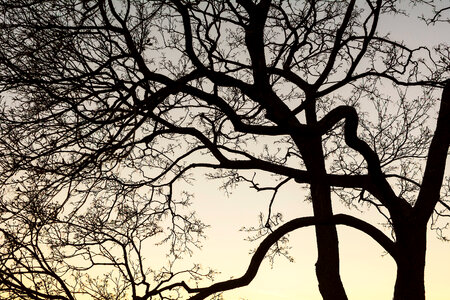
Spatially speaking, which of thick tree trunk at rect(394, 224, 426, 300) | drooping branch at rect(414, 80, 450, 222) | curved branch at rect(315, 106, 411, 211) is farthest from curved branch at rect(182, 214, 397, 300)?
drooping branch at rect(414, 80, 450, 222)

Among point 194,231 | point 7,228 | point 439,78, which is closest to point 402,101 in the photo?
point 439,78

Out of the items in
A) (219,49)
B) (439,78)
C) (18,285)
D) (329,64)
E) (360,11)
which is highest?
(360,11)

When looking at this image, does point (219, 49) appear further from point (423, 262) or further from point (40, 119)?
point (423, 262)

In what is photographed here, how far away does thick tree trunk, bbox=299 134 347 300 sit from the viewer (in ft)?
29.2

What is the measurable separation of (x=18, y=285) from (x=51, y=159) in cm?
169

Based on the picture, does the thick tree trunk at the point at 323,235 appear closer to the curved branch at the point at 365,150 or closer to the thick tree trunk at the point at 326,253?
the thick tree trunk at the point at 326,253

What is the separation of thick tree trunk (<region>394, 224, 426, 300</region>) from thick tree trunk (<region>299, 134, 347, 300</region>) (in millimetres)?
1051

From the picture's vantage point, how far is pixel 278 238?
7.91 m

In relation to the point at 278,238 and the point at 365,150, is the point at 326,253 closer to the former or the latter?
the point at 278,238

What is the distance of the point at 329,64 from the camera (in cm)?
815

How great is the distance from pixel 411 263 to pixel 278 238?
207 cm

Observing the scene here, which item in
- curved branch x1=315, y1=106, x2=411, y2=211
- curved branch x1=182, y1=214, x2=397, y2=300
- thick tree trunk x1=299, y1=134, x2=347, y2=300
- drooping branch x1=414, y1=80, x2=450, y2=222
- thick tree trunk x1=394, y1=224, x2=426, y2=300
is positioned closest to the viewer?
curved branch x1=182, y1=214, x2=397, y2=300

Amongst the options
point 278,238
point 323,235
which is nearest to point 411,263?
point 323,235

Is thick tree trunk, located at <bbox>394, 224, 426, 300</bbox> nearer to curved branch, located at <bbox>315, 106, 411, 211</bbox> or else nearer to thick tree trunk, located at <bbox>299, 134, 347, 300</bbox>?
curved branch, located at <bbox>315, 106, 411, 211</bbox>
